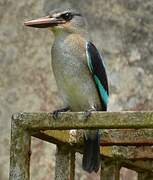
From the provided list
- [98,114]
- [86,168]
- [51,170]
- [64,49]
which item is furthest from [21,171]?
[51,170]

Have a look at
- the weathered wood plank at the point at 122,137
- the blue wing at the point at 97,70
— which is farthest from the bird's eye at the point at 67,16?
the weathered wood plank at the point at 122,137

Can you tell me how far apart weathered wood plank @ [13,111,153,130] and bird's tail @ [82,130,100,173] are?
30.0 inches

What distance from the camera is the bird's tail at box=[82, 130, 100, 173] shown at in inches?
170

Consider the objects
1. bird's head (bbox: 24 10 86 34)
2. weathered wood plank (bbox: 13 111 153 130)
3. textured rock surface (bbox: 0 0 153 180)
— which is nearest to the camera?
weathered wood plank (bbox: 13 111 153 130)

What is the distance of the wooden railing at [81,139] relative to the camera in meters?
3.46

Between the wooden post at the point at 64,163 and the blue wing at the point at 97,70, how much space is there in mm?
549

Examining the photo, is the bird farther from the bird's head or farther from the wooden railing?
the wooden railing

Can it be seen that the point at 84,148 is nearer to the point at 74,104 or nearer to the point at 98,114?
the point at 74,104

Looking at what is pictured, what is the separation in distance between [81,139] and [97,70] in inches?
16.6

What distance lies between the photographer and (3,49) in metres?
7.68

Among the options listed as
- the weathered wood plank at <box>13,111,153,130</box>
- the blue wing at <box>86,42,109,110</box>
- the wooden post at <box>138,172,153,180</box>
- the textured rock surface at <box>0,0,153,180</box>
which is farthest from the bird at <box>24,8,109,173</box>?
the textured rock surface at <box>0,0,153,180</box>

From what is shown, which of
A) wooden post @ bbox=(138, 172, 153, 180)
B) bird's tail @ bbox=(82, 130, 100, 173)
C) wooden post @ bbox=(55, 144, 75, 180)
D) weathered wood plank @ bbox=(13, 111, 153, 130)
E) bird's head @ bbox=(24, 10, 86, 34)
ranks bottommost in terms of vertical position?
wooden post @ bbox=(138, 172, 153, 180)

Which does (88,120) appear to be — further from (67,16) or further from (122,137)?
(67,16)

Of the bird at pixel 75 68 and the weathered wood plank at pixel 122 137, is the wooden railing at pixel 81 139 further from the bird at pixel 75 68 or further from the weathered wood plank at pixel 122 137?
the bird at pixel 75 68
